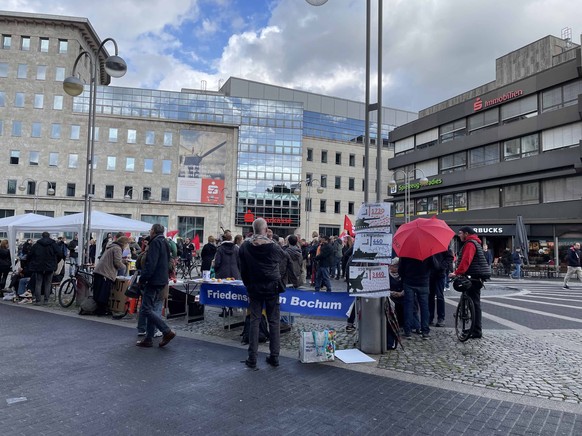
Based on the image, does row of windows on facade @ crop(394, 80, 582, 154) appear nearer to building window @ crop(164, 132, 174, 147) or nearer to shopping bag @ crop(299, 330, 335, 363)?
building window @ crop(164, 132, 174, 147)

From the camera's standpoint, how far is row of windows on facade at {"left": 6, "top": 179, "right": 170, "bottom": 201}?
49.7 m

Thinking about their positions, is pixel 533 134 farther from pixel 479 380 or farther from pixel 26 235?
pixel 26 235

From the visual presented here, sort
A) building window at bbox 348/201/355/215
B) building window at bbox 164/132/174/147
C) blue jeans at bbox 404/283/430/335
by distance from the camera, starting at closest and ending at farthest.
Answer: blue jeans at bbox 404/283/430/335, building window at bbox 164/132/174/147, building window at bbox 348/201/355/215

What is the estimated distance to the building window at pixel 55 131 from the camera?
5125 centimetres

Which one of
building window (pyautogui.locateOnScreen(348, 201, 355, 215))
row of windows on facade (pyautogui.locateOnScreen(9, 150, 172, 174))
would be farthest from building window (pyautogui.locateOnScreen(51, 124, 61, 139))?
building window (pyautogui.locateOnScreen(348, 201, 355, 215))

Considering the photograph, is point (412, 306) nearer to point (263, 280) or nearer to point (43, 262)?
point (263, 280)

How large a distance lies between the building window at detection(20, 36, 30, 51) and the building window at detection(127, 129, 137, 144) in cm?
1603

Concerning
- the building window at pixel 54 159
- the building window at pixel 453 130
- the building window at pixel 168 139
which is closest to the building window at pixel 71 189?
the building window at pixel 54 159

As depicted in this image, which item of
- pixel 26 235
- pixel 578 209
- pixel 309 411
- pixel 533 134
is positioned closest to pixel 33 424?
pixel 309 411

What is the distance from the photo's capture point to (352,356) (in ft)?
20.6

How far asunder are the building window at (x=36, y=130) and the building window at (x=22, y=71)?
20.3 feet

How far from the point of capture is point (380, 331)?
6.63 metres

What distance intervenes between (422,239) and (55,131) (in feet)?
182

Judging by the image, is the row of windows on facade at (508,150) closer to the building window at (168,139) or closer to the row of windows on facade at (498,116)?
the row of windows on facade at (498,116)
